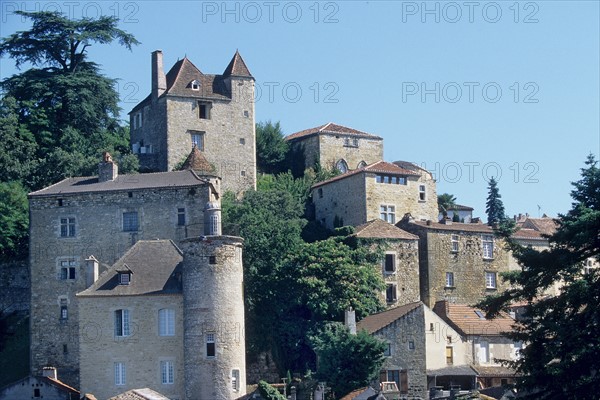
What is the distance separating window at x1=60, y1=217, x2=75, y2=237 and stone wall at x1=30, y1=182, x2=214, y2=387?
182 millimetres

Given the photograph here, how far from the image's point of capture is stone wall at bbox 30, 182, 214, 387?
64812 mm

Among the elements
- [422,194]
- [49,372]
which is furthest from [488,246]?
[49,372]

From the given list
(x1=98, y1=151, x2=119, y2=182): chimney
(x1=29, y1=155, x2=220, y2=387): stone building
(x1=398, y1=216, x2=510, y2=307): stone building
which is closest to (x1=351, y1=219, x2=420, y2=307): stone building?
(x1=398, y1=216, x2=510, y2=307): stone building

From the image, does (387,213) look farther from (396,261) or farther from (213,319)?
(213,319)

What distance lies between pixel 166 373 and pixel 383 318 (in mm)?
11718

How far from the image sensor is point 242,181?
7988 cm

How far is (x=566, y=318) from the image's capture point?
44.5m

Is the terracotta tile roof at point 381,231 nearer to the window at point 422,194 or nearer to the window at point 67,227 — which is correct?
the window at point 422,194

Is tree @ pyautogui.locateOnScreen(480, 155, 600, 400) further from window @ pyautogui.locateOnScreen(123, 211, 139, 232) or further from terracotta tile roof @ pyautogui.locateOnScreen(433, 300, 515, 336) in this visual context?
window @ pyautogui.locateOnScreen(123, 211, 139, 232)

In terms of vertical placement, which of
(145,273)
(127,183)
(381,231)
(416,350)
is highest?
(127,183)

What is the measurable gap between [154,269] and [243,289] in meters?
5.60

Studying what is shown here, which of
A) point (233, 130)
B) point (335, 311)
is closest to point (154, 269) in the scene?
point (335, 311)

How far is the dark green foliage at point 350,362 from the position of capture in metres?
61.6

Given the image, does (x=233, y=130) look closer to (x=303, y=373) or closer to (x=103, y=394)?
(x=303, y=373)
